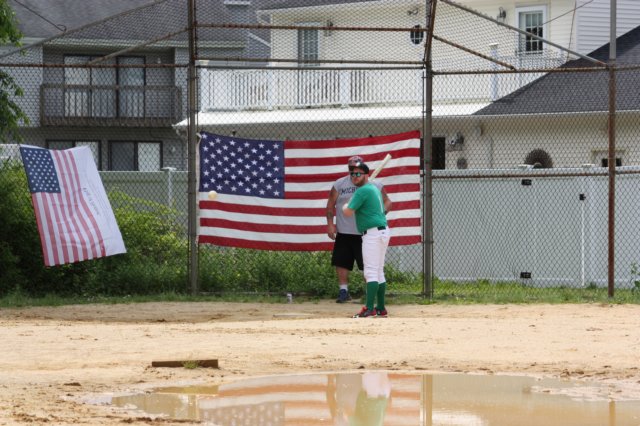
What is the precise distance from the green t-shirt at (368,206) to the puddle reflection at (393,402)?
4.64 meters

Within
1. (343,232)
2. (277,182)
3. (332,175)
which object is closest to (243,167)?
(277,182)

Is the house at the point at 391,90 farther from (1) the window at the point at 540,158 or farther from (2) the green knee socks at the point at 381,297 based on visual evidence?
(2) the green knee socks at the point at 381,297

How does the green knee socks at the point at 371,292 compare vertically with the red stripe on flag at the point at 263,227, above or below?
below

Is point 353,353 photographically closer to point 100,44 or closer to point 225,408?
point 225,408

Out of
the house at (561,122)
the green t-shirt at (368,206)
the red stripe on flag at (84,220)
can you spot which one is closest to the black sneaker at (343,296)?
the green t-shirt at (368,206)

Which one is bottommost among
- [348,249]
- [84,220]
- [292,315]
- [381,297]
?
[292,315]

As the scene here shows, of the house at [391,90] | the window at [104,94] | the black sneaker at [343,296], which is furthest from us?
the window at [104,94]

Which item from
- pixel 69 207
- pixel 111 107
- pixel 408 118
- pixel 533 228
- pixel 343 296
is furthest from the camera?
pixel 111 107

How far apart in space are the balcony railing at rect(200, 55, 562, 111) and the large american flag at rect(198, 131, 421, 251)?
11.7 m

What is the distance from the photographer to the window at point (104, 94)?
41.0 metres

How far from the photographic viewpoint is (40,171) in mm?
16547

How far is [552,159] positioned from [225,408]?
2100 centimetres

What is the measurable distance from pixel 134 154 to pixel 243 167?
27.1 metres

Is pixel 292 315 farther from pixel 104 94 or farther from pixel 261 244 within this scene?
pixel 104 94
